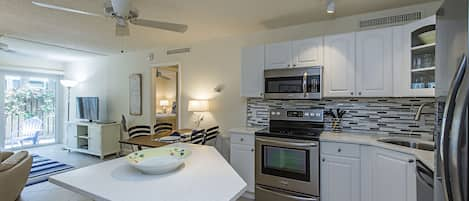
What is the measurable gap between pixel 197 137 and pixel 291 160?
134cm

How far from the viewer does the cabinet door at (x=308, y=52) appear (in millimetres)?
2972

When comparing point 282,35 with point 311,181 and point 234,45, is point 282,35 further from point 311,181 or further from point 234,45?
point 311,181

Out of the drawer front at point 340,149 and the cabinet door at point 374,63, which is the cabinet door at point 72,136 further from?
the cabinet door at point 374,63

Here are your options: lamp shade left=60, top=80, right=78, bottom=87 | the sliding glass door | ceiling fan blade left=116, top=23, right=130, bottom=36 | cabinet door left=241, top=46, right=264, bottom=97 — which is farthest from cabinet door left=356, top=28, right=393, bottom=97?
the sliding glass door

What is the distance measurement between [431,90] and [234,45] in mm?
2670

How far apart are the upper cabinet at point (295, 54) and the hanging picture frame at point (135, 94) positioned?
3.23 meters

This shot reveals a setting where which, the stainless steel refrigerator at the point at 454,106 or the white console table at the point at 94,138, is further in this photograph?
the white console table at the point at 94,138

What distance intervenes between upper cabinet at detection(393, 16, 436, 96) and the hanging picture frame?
15.4ft

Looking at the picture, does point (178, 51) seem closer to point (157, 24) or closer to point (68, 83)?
point (157, 24)

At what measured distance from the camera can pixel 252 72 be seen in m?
3.45

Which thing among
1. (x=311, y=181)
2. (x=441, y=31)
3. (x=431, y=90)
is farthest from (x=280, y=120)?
(x=441, y=31)

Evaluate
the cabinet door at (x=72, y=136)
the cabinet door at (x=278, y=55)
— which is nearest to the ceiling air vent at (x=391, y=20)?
the cabinet door at (x=278, y=55)

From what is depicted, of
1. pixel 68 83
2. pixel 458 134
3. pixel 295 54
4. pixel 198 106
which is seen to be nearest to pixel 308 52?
pixel 295 54

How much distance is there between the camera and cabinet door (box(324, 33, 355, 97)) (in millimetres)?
2795
